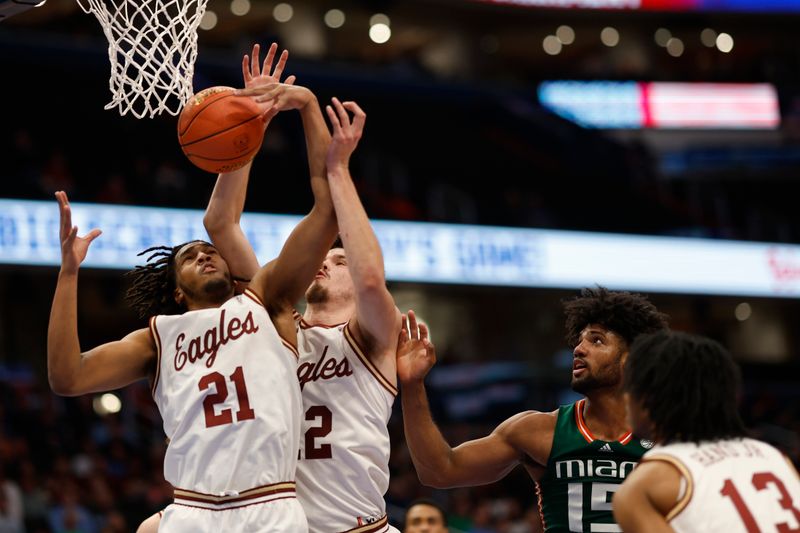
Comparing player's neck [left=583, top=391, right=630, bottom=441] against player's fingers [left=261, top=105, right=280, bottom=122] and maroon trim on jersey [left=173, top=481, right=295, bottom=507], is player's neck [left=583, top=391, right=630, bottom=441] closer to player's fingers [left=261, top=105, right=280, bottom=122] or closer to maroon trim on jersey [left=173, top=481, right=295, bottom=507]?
maroon trim on jersey [left=173, top=481, right=295, bottom=507]

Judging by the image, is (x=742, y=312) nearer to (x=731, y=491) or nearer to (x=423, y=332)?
(x=423, y=332)

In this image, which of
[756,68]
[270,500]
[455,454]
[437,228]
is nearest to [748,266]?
[437,228]

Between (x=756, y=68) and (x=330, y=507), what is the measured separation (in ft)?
92.0

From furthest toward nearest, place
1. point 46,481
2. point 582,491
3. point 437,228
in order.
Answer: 1. point 437,228
2. point 46,481
3. point 582,491

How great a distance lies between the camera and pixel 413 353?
5.23 m

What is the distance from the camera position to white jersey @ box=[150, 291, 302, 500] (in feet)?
14.9

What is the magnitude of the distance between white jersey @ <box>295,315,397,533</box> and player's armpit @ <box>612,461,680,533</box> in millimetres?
1482

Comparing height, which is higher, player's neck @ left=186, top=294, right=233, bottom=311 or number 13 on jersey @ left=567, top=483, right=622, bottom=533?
player's neck @ left=186, top=294, right=233, bottom=311

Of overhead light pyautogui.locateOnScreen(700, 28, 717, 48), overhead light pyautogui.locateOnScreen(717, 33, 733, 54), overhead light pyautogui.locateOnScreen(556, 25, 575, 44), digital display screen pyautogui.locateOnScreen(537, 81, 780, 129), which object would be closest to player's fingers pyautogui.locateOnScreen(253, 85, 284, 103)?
digital display screen pyautogui.locateOnScreen(537, 81, 780, 129)

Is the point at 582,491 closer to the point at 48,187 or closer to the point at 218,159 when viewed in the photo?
the point at 218,159

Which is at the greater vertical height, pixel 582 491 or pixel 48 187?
pixel 48 187

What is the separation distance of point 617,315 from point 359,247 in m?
1.41

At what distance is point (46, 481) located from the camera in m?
13.0

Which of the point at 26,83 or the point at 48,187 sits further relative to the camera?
the point at 26,83
